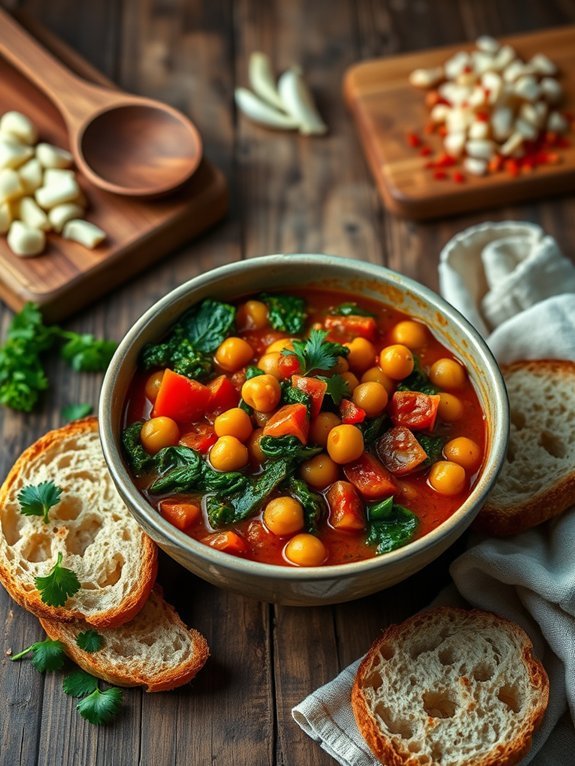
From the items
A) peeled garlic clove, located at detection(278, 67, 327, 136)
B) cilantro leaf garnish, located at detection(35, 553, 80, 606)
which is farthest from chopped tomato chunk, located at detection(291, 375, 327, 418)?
peeled garlic clove, located at detection(278, 67, 327, 136)

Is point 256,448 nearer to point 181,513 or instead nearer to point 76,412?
point 181,513

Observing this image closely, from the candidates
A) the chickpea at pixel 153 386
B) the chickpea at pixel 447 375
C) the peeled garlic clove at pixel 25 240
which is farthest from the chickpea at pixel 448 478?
the peeled garlic clove at pixel 25 240

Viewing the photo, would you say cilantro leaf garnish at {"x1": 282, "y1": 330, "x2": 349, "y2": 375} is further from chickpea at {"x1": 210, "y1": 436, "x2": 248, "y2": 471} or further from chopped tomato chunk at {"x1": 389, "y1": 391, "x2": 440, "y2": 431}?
chickpea at {"x1": 210, "y1": 436, "x2": 248, "y2": 471}

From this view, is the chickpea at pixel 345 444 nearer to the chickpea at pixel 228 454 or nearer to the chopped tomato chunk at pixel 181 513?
the chickpea at pixel 228 454

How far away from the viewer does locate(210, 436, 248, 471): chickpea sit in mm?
3541

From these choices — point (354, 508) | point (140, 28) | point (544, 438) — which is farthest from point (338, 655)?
point (140, 28)

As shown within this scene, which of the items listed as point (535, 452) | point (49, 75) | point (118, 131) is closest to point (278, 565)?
point (535, 452)

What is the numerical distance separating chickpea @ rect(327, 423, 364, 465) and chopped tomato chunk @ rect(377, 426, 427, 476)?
0.15m

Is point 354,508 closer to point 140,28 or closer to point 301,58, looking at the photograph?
point 301,58

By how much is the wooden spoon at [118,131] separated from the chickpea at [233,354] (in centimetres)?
140

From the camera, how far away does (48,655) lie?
145 inches

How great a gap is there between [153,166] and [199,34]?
1.34m

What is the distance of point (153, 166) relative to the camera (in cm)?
511

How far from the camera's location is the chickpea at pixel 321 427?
11.8 feet
